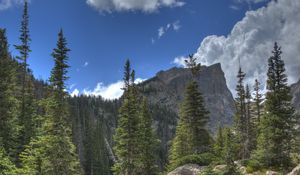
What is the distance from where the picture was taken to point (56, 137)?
25672 millimetres

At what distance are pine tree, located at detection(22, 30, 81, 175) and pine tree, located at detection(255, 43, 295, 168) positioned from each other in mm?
16592

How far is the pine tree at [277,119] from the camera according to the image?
1144 inches

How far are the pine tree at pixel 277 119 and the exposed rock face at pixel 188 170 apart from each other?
5.60 meters

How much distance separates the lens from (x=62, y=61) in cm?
2744

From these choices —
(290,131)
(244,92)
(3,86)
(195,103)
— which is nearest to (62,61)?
(3,86)

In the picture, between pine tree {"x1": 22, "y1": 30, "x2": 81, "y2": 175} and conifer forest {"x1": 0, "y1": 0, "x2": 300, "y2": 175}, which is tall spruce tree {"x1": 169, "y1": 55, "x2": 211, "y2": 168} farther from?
pine tree {"x1": 22, "y1": 30, "x2": 81, "y2": 175}

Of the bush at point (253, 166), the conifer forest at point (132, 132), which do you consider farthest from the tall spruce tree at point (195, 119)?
the bush at point (253, 166)

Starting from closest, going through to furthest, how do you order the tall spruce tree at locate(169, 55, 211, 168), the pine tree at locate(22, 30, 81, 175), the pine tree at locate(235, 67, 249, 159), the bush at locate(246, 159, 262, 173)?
the pine tree at locate(22, 30, 81, 175)
the bush at locate(246, 159, 262, 173)
the tall spruce tree at locate(169, 55, 211, 168)
the pine tree at locate(235, 67, 249, 159)

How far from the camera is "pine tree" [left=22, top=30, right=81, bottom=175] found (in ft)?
83.7

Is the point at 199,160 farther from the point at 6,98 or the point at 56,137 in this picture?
the point at 6,98

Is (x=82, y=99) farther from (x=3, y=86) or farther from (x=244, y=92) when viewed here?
(x=3, y=86)

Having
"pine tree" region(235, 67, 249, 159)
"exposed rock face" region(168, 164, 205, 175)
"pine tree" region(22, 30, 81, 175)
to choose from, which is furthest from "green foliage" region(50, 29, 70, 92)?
"pine tree" region(235, 67, 249, 159)

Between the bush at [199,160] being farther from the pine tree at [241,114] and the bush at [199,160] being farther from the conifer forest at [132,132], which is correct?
the pine tree at [241,114]

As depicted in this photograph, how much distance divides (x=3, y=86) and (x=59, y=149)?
6.85 m
